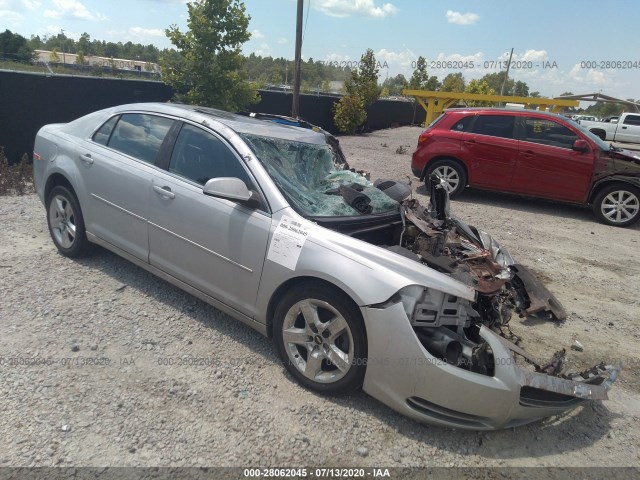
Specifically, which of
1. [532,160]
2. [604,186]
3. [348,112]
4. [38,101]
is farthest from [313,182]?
[348,112]

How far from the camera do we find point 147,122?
4.11 m

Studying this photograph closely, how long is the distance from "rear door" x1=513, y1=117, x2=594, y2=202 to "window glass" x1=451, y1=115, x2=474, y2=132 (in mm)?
893

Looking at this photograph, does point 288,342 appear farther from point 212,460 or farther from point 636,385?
point 636,385

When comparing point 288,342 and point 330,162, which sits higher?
point 330,162

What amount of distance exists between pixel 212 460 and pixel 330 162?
8.97 ft

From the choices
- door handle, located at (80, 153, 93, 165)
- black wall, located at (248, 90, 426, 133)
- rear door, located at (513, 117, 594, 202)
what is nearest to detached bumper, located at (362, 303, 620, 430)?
door handle, located at (80, 153, 93, 165)

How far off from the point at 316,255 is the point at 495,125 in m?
7.08

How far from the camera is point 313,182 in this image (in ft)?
12.8

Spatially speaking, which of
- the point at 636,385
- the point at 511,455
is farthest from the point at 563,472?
the point at 636,385

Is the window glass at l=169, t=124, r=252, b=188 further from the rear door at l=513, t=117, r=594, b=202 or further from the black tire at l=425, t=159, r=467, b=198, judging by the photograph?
the rear door at l=513, t=117, r=594, b=202

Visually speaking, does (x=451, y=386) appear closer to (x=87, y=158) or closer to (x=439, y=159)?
(x=87, y=158)

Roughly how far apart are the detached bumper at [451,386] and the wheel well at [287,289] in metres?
0.25

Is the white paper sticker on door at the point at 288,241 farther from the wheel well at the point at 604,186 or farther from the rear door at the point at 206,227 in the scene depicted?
the wheel well at the point at 604,186

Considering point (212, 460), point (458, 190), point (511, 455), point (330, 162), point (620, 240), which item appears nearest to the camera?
point (212, 460)
